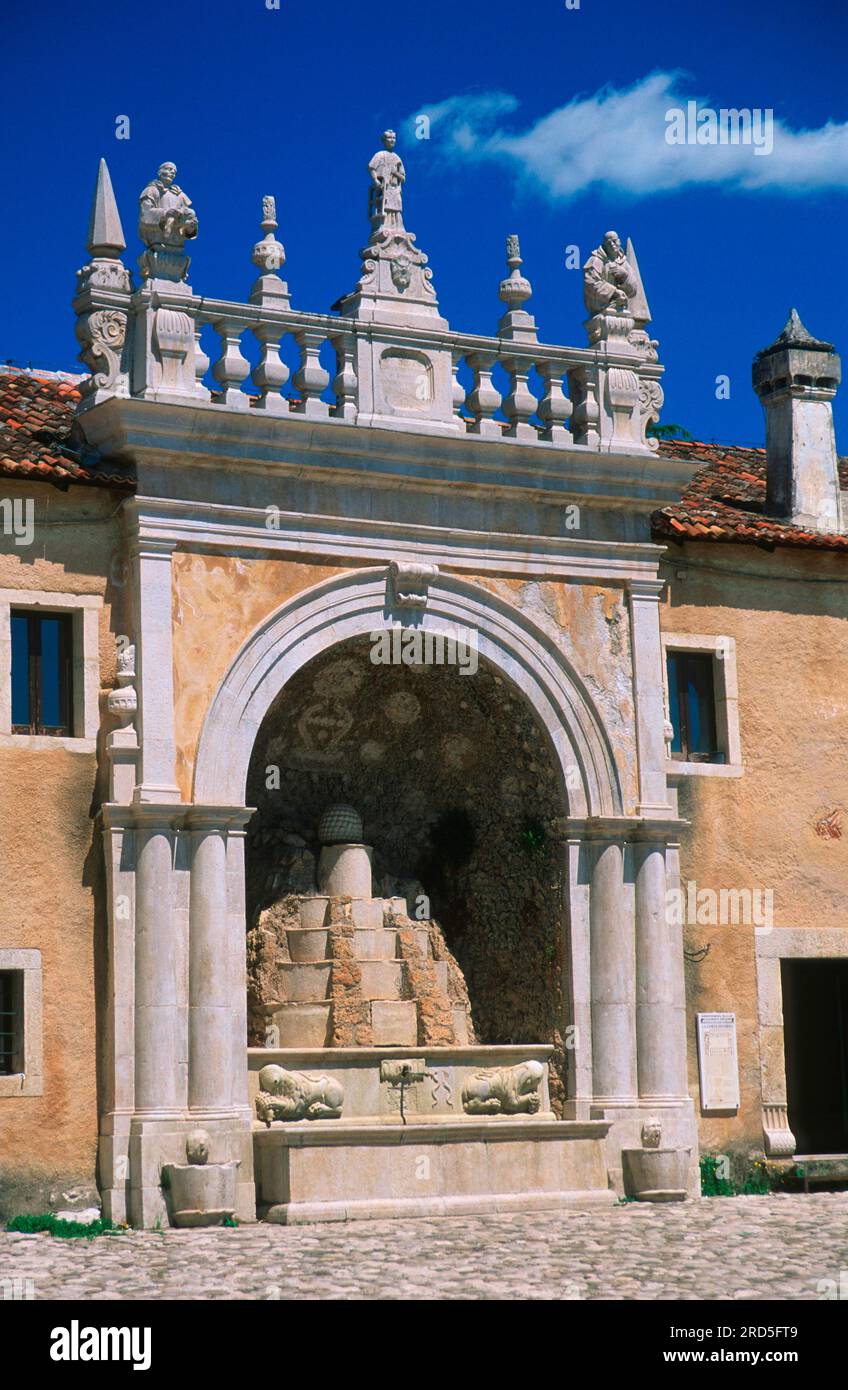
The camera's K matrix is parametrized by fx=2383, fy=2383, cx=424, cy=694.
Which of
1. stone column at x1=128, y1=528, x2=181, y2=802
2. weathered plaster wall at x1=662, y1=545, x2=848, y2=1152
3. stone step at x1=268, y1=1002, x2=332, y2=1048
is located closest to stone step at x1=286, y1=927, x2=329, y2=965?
stone step at x1=268, y1=1002, x2=332, y2=1048

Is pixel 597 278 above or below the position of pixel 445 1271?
above

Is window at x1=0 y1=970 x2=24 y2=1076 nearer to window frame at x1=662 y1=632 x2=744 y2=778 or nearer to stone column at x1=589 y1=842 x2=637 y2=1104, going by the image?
Answer: stone column at x1=589 y1=842 x2=637 y2=1104

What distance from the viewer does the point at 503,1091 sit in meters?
20.8

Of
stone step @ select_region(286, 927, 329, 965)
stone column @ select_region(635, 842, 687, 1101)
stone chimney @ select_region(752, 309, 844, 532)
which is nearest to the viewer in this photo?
stone step @ select_region(286, 927, 329, 965)

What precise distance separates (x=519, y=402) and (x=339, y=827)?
4237 mm

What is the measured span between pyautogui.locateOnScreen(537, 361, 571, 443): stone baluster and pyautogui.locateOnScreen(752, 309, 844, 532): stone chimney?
10.8 feet

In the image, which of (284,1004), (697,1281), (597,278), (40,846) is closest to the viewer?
(697,1281)

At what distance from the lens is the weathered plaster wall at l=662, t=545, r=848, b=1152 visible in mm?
22484

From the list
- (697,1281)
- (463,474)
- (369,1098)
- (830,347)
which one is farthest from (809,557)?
(697,1281)

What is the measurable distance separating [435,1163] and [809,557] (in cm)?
768

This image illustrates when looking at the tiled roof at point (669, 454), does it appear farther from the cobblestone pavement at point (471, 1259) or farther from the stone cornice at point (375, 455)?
the cobblestone pavement at point (471, 1259)

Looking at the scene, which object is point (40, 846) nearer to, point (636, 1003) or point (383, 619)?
point (383, 619)

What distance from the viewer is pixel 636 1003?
70.6ft

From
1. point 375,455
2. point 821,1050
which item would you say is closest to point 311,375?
point 375,455
